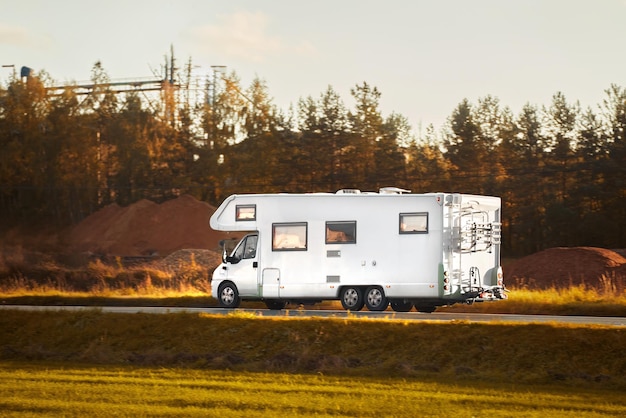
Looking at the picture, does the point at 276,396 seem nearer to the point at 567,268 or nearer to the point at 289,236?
the point at 289,236

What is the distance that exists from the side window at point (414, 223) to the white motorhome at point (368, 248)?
0.02 meters

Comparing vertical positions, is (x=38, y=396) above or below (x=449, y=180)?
below

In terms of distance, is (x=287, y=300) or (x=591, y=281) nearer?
(x=287, y=300)

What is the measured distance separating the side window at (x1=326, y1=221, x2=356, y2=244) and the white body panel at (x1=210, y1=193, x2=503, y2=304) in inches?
2.3

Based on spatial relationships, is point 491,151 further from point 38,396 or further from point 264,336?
point 38,396

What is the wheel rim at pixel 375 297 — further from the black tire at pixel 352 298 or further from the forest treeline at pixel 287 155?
the forest treeline at pixel 287 155

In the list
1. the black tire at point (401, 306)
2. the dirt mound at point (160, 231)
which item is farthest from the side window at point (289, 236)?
the dirt mound at point (160, 231)

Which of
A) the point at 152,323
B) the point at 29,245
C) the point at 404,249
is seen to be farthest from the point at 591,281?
the point at 29,245

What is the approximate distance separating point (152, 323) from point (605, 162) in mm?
53061

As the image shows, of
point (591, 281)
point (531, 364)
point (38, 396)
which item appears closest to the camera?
point (38, 396)

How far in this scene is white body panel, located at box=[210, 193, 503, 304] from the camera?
81.8ft

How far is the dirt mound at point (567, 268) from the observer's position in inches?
1751

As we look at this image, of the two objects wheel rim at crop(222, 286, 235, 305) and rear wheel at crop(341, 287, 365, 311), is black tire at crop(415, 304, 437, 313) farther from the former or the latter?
wheel rim at crop(222, 286, 235, 305)

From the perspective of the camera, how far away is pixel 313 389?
16.5m
